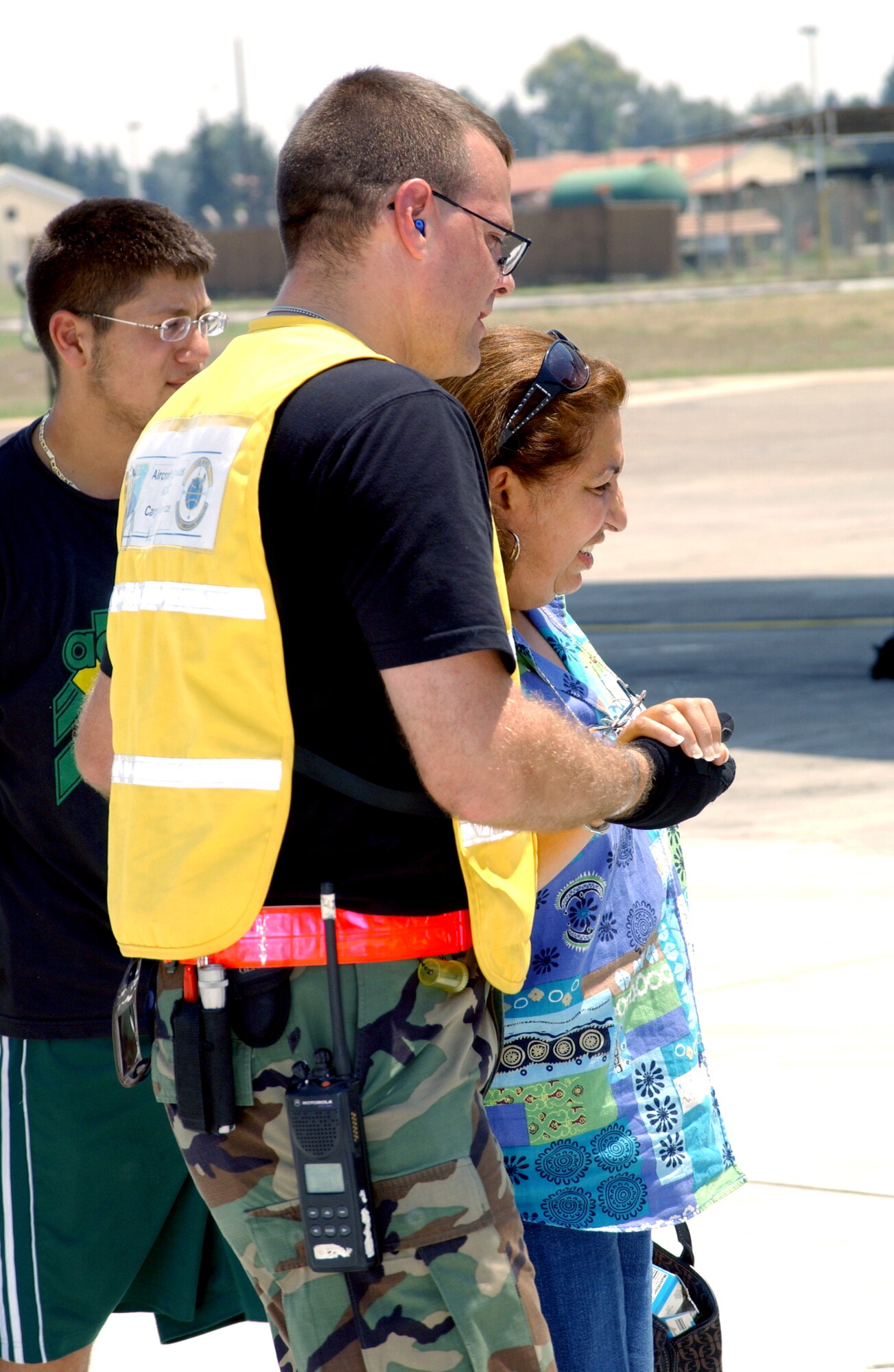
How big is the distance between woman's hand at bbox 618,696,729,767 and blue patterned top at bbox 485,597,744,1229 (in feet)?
0.82

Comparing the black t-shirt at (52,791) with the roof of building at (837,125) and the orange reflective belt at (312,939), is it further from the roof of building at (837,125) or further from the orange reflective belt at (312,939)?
the roof of building at (837,125)

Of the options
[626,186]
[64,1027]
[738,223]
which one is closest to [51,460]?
[64,1027]

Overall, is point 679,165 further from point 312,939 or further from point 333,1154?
point 333,1154

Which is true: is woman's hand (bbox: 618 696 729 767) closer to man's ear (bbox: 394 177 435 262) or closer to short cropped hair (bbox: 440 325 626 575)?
short cropped hair (bbox: 440 325 626 575)

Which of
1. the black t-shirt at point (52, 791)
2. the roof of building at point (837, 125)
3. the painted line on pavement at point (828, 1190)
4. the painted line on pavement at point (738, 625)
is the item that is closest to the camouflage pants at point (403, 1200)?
the black t-shirt at point (52, 791)

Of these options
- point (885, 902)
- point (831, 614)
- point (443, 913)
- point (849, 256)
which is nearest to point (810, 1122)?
point (885, 902)

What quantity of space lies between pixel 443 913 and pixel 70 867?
1.14 m

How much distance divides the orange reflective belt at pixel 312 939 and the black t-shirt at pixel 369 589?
14mm

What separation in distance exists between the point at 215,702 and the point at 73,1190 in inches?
52.6

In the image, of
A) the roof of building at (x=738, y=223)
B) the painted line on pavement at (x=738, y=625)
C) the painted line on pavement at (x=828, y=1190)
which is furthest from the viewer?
the roof of building at (x=738, y=223)

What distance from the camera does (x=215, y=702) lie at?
1.95 m

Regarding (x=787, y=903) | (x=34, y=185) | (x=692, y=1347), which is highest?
(x=34, y=185)

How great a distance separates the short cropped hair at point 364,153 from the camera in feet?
6.82

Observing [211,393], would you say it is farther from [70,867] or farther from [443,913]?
[70,867]
